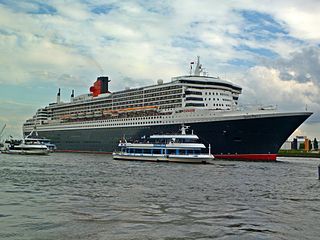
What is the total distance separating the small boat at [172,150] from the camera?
6378cm

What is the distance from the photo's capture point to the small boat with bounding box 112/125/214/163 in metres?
63.8

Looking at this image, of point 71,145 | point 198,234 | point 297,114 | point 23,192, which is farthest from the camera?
point 71,145

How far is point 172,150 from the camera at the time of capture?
66.7 m

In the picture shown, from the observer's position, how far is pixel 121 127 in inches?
3696

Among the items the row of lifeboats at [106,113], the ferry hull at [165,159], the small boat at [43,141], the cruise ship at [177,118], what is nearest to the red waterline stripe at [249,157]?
the cruise ship at [177,118]

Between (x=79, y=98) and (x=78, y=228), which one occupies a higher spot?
(x=79, y=98)

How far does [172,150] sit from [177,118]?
14314 millimetres

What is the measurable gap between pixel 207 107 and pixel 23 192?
5794 cm

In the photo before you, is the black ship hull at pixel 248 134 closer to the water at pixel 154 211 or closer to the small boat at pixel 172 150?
the small boat at pixel 172 150

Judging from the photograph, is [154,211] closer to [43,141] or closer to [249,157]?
[249,157]

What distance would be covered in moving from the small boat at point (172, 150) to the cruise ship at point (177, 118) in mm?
6496

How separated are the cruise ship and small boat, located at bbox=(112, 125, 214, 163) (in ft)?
21.3

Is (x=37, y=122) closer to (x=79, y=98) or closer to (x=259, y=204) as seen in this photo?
(x=79, y=98)

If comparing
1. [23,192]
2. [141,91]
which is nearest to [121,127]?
[141,91]
